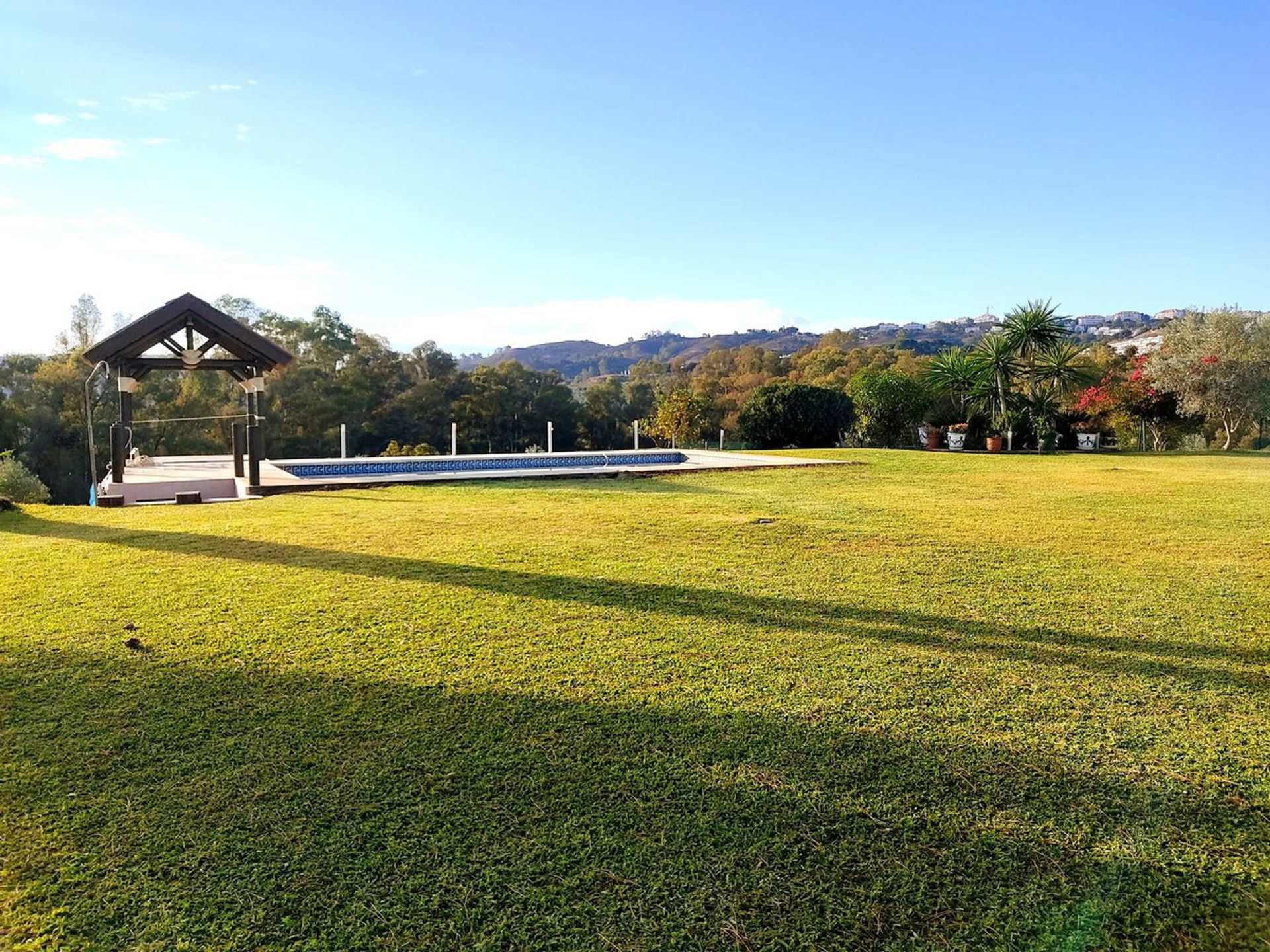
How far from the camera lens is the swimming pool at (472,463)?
13.3 meters

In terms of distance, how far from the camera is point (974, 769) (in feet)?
7.33

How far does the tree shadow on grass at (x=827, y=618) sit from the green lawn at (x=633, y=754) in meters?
0.03

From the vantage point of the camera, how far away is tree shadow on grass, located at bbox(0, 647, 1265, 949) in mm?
1588

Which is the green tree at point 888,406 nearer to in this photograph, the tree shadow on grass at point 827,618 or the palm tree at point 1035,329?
the palm tree at point 1035,329

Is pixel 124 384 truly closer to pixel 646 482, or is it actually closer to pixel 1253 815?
pixel 646 482

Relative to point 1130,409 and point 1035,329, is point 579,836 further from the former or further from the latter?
point 1130,409

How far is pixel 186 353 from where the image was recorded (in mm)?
10211

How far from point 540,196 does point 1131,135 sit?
1625cm

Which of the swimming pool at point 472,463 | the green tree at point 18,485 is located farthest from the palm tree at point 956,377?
the green tree at point 18,485

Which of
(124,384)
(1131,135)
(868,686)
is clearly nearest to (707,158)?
(1131,135)

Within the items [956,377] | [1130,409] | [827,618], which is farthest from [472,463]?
[1130,409]

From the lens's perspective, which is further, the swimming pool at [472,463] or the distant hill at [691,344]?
the distant hill at [691,344]

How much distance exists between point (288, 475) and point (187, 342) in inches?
95.8

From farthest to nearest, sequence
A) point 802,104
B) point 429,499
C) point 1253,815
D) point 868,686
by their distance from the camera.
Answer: point 802,104
point 429,499
point 868,686
point 1253,815
